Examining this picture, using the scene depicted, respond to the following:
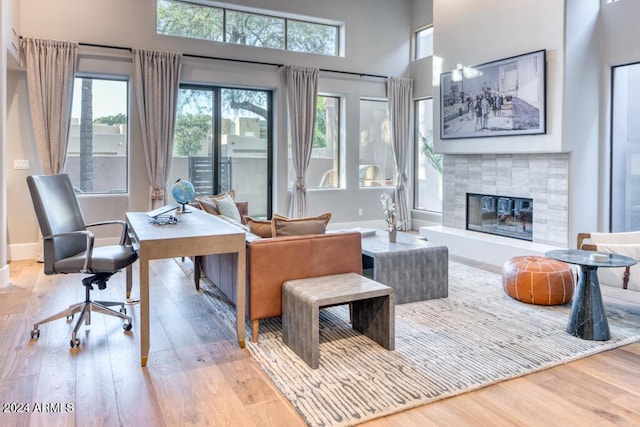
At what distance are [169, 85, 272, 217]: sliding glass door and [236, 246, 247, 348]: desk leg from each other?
410cm

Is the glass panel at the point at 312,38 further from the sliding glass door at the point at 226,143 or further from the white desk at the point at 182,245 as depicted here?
the white desk at the point at 182,245

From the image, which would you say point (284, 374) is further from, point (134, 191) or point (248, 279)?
point (134, 191)

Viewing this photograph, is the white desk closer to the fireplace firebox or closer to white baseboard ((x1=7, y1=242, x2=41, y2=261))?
white baseboard ((x1=7, y1=242, x2=41, y2=261))

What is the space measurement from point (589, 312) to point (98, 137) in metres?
6.00

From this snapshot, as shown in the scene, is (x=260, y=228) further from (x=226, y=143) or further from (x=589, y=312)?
(x=226, y=143)

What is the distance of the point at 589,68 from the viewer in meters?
5.01

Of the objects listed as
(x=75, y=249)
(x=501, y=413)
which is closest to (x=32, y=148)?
(x=75, y=249)

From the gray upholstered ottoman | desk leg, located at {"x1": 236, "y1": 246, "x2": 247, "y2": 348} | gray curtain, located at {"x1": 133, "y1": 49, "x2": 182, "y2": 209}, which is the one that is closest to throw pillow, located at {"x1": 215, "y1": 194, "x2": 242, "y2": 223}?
the gray upholstered ottoman

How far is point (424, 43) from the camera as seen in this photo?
7.97 m

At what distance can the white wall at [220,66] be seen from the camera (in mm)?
5586

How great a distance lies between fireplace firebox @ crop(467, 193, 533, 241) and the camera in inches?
219

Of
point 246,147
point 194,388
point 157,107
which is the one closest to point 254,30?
point 246,147

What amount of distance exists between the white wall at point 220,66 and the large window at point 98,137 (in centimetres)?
22

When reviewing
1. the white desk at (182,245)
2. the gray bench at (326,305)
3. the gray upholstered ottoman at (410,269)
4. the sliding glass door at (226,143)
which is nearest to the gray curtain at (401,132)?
the sliding glass door at (226,143)
